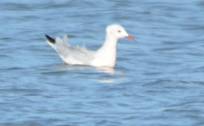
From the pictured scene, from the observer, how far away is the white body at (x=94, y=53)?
16.1 m

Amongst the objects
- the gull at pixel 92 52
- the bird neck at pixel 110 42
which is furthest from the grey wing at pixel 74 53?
the bird neck at pixel 110 42

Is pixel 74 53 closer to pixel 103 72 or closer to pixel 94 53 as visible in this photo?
pixel 94 53

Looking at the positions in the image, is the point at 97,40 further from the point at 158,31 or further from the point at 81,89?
the point at 81,89

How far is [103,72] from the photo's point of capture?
15.9 metres

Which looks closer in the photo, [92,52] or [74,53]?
[74,53]

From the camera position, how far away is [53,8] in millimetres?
21297

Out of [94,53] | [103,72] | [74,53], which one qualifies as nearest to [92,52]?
[94,53]

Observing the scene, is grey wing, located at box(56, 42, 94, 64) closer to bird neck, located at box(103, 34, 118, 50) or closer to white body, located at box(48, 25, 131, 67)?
white body, located at box(48, 25, 131, 67)

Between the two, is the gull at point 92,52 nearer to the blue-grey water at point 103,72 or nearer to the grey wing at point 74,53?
the grey wing at point 74,53

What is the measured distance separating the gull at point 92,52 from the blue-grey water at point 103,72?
14cm

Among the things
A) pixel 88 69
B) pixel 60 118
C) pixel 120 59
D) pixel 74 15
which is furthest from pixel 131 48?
pixel 60 118

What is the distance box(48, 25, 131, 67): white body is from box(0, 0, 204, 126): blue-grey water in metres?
0.14

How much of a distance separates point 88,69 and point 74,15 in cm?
478

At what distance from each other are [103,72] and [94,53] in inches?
20.4
